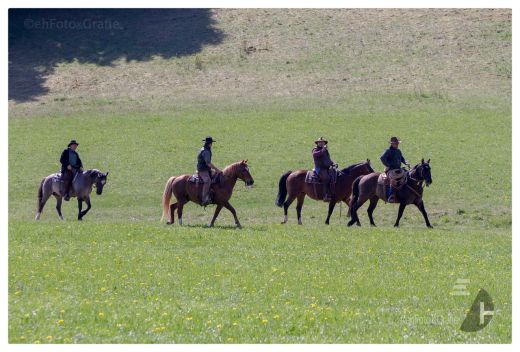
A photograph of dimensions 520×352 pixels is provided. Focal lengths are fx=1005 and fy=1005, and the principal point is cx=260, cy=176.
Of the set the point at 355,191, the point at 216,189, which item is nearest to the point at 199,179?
the point at 216,189

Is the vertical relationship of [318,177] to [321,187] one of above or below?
above

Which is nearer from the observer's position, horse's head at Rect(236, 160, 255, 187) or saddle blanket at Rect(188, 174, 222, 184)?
horse's head at Rect(236, 160, 255, 187)

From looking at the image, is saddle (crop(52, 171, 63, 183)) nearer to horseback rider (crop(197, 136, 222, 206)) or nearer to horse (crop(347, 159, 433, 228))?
horseback rider (crop(197, 136, 222, 206))

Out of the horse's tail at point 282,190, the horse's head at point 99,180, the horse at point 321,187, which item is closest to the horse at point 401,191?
the horse at point 321,187

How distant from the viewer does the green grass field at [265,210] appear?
52.7 feet

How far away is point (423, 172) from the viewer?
Result: 29188 mm

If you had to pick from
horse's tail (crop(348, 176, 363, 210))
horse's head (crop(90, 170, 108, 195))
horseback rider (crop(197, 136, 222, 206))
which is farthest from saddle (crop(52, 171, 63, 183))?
horse's tail (crop(348, 176, 363, 210))

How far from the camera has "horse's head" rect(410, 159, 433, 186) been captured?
95.1ft

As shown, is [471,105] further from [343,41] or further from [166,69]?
[166,69]

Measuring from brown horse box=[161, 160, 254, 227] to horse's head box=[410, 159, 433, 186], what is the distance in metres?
5.08

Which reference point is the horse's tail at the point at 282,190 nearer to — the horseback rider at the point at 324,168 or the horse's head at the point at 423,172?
the horseback rider at the point at 324,168

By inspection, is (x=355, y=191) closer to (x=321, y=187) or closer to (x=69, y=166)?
(x=321, y=187)

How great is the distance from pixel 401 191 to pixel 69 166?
33.2 feet

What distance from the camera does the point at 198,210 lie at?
36969 millimetres
